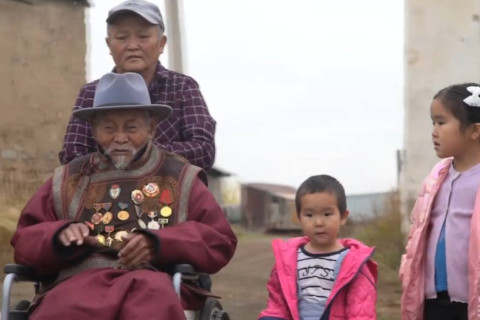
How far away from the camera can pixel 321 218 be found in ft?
12.8

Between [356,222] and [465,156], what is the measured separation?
8.86m

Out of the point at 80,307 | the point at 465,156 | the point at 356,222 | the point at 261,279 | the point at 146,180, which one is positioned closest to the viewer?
the point at 80,307

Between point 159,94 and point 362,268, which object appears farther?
point 159,94

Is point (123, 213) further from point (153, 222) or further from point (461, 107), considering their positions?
point (461, 107)

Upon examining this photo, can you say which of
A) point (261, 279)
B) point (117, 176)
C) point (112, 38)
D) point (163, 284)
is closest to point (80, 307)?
point (163, 284)

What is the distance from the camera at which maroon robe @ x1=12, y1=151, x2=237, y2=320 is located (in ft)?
10.8

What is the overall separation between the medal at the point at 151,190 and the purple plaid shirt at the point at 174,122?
15.6 inches

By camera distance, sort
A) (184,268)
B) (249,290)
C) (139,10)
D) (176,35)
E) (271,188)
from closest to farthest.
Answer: (184,268)
(139,10)
(249,290)
(176,35)
(271,188)

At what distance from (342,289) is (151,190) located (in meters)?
0.87

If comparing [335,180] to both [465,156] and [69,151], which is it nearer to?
[465,156]

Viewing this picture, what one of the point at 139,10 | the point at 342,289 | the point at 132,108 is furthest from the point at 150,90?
the point at 342,289

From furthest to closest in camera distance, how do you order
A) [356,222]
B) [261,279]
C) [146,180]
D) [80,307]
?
[356,222]
[261,279]
[146,180]
[80,307]

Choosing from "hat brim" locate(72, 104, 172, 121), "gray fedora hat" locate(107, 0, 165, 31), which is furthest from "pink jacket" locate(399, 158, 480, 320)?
"gray fedora hat" locate(107, 0, 165, 31)

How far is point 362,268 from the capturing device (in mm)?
3873
